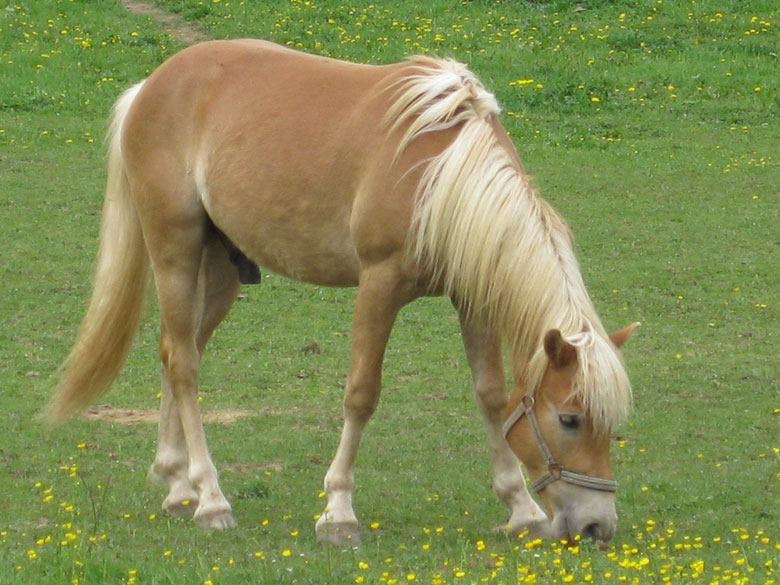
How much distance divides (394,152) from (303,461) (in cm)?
205

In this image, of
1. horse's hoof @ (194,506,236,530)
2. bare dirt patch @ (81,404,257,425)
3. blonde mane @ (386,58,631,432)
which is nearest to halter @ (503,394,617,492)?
blonde mane @ (386,58,631,432)

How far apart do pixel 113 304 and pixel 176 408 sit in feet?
2.07

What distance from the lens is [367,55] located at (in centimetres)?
1619

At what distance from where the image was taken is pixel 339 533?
204 inches

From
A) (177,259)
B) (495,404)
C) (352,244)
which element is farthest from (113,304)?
(495,404)

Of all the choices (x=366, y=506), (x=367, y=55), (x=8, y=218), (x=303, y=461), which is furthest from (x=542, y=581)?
(x=367, y=55)

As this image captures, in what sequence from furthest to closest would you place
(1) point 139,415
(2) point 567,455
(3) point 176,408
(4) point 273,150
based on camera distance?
(1) point 139,415 < (3) point 176,408 < (4) point 273,150 < (2) point 567,455

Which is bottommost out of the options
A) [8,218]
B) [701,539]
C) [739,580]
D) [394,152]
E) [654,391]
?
[8,218]

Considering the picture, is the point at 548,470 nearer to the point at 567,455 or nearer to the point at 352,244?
the point at 567,455

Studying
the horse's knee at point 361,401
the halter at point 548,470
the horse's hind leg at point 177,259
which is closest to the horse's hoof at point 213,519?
the horse's hind leg at point 177,259

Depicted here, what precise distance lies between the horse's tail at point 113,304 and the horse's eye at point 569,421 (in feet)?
7.89

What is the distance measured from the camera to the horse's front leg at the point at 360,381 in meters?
5.16

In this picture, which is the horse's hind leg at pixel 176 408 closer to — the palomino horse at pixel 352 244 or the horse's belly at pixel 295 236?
the palomino horse at pixel 352 244

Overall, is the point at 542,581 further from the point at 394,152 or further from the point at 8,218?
the point at 8,218
